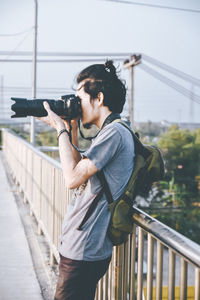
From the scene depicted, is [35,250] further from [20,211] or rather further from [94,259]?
[94,259]

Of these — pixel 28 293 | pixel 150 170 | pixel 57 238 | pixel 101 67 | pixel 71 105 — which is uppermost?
pixel 101 67

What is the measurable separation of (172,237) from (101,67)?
77cm

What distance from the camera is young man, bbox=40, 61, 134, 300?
142 centimetres

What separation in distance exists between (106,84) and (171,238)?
686 mm

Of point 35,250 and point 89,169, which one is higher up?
point 89,169

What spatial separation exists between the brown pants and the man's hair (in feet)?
2.16

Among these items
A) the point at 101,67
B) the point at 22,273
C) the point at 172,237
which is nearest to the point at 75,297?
the point at 172,237

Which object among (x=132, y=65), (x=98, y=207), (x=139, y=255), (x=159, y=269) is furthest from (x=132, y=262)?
(x=132, y=65)

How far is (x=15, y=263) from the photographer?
3.63 metres

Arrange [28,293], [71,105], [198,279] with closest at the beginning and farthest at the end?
[198,279] < [71,105] < [28,293]

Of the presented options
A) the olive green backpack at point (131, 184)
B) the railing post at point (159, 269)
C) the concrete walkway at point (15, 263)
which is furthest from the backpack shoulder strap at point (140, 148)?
the concrete walkway at point (15, 263)

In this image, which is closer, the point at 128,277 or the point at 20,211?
the point at 128,277

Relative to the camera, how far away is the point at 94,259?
1.47 metres

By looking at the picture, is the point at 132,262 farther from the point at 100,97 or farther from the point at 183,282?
the point at 100,97
